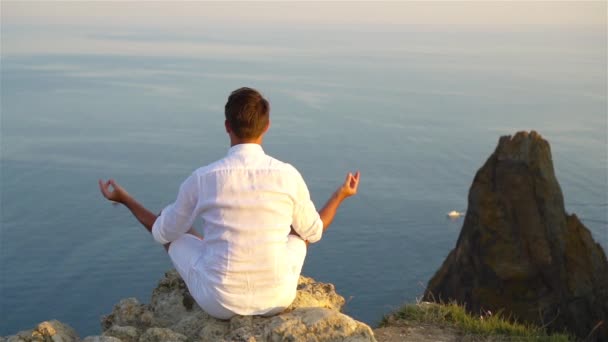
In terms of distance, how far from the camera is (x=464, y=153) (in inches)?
3561

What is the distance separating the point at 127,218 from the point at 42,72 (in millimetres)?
105772

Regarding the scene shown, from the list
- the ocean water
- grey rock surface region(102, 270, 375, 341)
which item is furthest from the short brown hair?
the ocean water

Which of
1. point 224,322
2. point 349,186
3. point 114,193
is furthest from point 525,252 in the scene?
point 114,193

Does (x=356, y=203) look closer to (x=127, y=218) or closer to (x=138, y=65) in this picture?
(x=127, y=218)

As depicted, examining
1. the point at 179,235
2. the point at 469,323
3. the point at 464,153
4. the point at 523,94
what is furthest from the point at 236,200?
the point at 523,94

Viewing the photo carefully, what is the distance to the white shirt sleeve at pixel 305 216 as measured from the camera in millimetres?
5469

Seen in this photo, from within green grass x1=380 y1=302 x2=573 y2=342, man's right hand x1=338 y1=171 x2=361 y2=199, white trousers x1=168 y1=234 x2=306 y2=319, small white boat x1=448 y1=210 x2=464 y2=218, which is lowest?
small white boat x1=448 y1=210 x2=464 y2=218

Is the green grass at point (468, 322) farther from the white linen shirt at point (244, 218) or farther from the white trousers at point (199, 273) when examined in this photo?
the white linen shirt at point (244, 218)

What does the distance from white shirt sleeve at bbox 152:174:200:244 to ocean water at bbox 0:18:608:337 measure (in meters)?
24.8

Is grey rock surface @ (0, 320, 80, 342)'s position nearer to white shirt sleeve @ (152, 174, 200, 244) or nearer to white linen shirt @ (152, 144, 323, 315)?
white shirt sleeve @ (152, 174, 200, 244)

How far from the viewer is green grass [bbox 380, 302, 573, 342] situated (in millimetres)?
7711

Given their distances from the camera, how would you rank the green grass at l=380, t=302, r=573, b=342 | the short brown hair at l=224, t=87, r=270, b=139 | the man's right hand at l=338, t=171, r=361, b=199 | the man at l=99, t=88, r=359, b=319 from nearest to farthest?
1. the short brown hair at l=224, t=87, r=270, b=139
2. the man at l=99, t=88, r=359, b=319
3. the man's right hand at l=338, t=171, r=361, b=199
4. the green grass at l=380, t=302, r=573, b=342

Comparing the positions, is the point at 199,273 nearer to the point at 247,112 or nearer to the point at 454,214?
the point at 247,112

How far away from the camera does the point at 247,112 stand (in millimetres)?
5250
